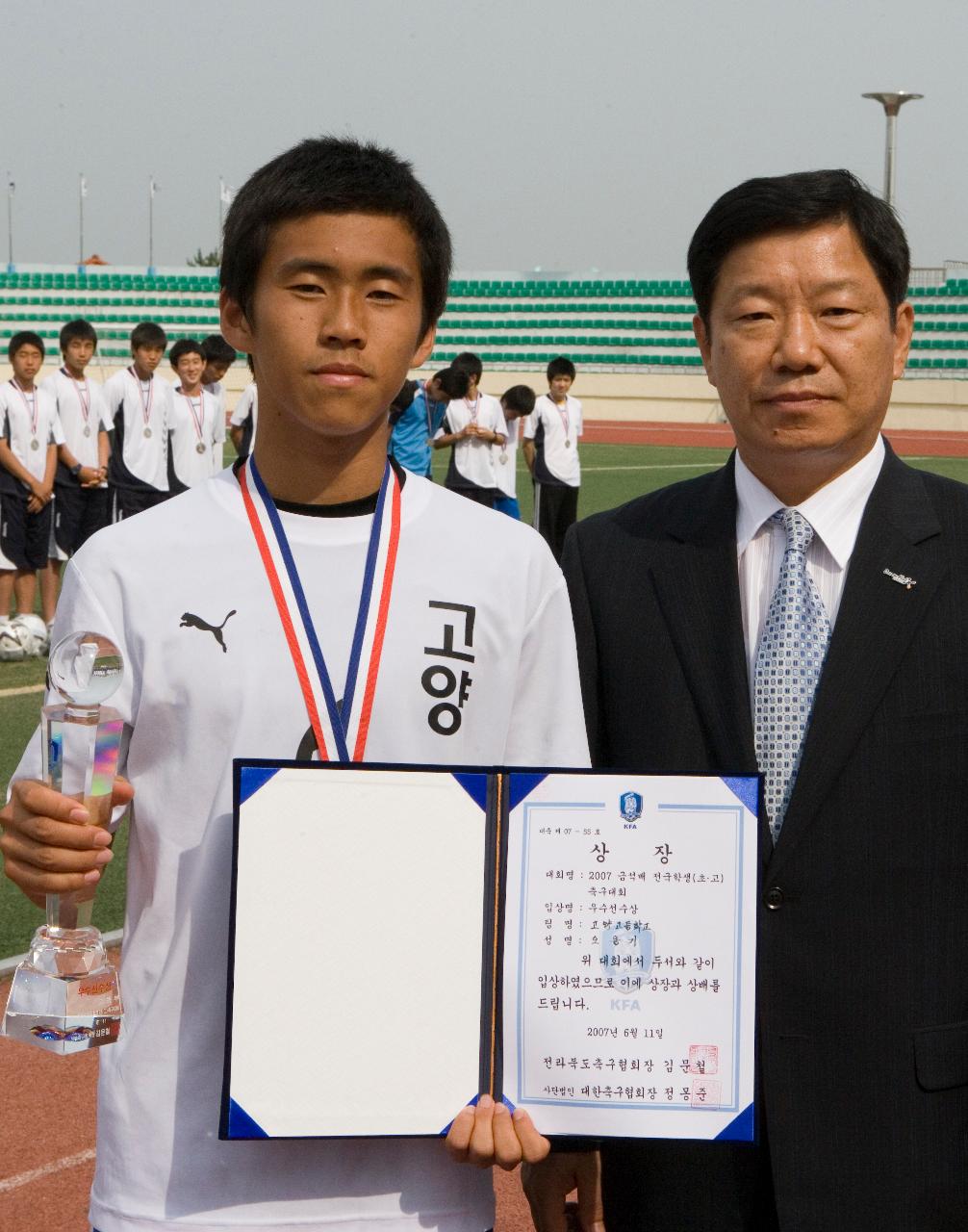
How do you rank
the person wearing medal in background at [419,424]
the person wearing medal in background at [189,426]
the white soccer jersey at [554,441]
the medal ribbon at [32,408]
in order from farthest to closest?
the white soccer jersey at [554,441], the person wearing medal in background at [419,424], the person wearing medal in background at [189,426], the medal ribbon at [32,408]

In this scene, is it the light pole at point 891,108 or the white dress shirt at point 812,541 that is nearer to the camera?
the white dress shirt at point 812,541

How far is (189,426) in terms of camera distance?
12.4 metres

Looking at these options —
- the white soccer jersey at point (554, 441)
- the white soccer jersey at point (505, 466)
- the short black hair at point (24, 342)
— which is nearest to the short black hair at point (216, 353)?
the short black hair at point (24, 342)

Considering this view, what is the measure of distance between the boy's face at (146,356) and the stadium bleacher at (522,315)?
32.3 metres

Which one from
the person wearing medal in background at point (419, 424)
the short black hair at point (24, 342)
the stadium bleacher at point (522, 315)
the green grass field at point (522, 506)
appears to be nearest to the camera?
the green grass field at point (522, 506)

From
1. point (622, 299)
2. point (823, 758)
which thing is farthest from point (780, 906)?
point (622, 299)

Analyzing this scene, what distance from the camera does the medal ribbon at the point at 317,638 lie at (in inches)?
79.1

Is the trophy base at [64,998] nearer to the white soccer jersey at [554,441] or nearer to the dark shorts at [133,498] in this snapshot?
the dark shorts at [133,498]

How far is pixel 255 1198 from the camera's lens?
195 cm

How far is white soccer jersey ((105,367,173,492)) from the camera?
1209 centimetres

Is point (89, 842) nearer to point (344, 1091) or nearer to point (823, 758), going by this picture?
point (344, 1091)

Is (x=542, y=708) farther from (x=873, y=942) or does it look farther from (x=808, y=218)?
(x=808, y=218)

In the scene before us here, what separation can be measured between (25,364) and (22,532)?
3.56 feet

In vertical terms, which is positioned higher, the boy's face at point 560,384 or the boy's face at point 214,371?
the boy's face at point 560,384
